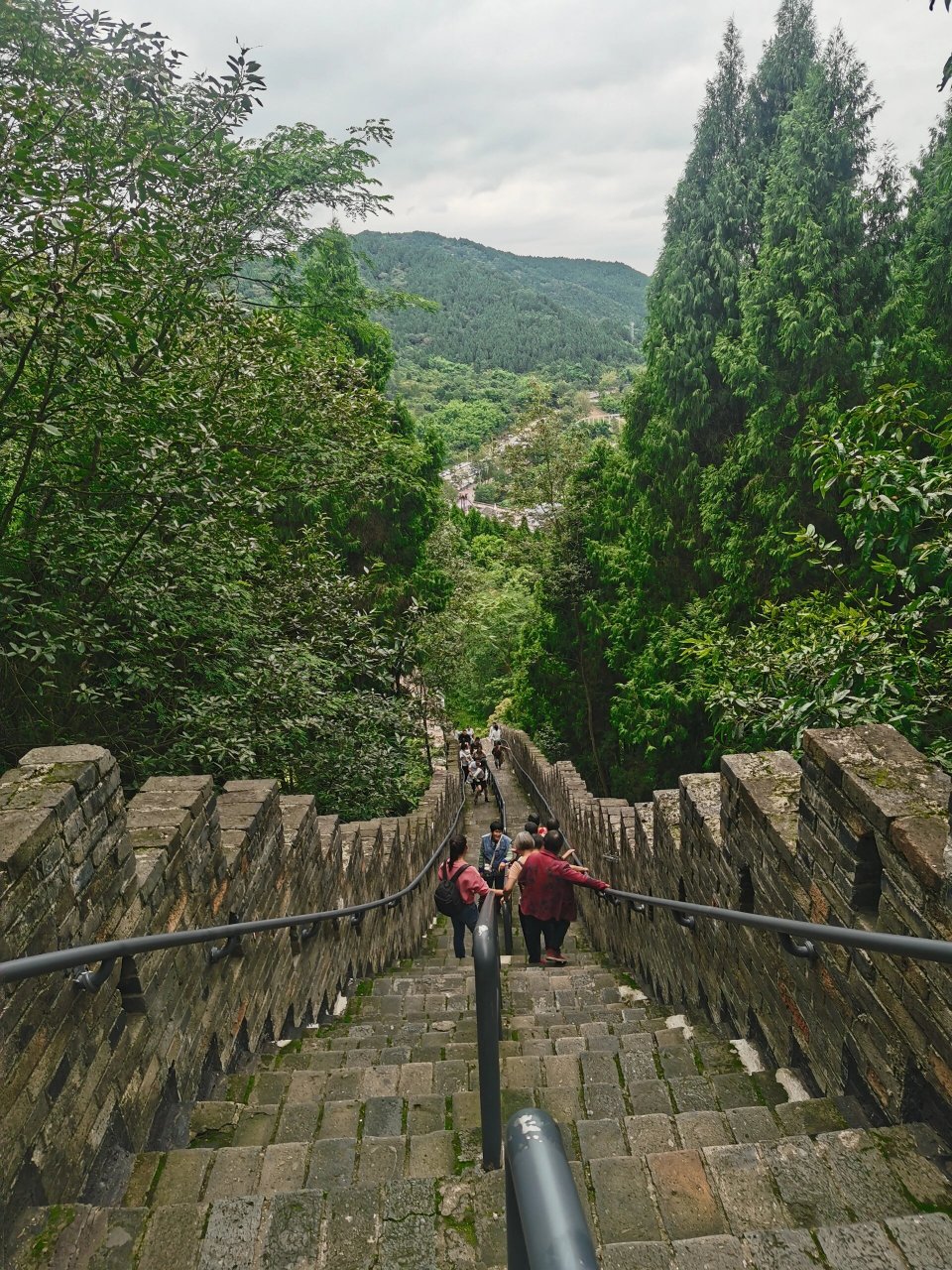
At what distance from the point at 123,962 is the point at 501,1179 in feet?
4.90

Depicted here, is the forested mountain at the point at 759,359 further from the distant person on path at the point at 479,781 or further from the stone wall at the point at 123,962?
the stone wall at the point at 123,962

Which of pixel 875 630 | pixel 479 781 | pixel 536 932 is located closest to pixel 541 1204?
pixel 875 630

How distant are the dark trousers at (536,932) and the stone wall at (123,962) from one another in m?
2.43

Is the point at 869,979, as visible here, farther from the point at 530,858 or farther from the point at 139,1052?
the point at 530,858

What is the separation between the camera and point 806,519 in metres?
11.4

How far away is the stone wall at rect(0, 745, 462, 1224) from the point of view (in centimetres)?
206

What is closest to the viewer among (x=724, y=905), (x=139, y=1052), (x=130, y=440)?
(x=139, y=1052)

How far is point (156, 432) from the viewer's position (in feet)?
18.1

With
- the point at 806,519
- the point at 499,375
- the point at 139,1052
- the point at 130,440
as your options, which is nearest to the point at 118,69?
the point at 130,440

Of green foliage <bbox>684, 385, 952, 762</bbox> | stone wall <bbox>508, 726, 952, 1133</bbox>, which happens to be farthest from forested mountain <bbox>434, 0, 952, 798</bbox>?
stone wall <bbox>508, 726, 952, 1133</bbox>

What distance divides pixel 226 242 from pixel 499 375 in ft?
387

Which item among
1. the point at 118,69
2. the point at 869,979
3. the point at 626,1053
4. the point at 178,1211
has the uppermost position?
the point at 118,69

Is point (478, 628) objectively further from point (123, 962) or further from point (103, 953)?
point (103, 953)

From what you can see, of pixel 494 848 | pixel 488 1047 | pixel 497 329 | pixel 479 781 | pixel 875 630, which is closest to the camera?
pixel 488 1047
